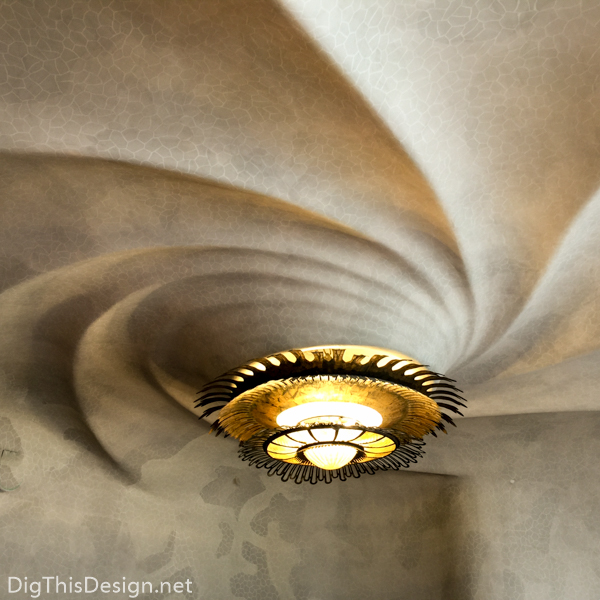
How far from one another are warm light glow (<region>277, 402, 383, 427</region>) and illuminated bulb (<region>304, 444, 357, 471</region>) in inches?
8.5

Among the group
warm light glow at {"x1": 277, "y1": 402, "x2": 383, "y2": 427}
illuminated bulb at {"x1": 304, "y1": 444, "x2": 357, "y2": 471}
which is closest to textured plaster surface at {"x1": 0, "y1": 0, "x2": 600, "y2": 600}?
warm light glow at {"x1": 277, "y1": 402, "x2": 383, "y2": 427}

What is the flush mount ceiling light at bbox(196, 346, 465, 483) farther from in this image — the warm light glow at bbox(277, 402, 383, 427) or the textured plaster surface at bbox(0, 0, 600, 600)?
the textured plaster surface at bbox(0, 0, 600, 600)

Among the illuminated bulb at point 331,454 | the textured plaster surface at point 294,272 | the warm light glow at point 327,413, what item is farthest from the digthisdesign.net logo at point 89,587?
the warm light glow at point 327,413

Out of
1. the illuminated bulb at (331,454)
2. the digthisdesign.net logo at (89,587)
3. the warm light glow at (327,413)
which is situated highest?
the warm light glow at (327,413)

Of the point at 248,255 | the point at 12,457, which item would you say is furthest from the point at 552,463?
the point at 12,457

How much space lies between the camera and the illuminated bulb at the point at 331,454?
13.7 ft

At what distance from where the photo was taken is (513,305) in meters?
4.26

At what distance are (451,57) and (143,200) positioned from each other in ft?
5.83

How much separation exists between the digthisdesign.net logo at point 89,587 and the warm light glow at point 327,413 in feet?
8.05

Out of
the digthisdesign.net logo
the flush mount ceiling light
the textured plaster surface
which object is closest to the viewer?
the textured plaster surface

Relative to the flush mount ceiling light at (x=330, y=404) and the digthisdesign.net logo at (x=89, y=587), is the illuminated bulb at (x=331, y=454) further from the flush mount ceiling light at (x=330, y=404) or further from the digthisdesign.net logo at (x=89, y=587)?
the digthisdesign.net logo at (x=89, y=587)

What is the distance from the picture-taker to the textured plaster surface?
272 centimetres

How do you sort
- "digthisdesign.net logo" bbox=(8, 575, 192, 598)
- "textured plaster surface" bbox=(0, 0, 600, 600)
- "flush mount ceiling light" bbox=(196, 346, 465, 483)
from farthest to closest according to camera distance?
"digthisdesign.net logo" bbox=(8, 575, 192, 598) → "flush mount ceiling light" bbox=(196, 346, 465, 483) → "textured plaster surface" bbox=(0, 0, 600, 600)

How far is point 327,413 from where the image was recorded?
13.4 feet
